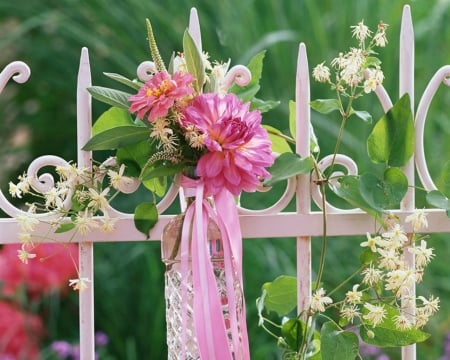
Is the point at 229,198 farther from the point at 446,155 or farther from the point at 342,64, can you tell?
the point at 446,155

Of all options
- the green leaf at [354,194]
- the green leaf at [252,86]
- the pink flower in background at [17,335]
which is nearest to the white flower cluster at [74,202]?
the green leaf at [252,86]

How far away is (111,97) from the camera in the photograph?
140 centimetres

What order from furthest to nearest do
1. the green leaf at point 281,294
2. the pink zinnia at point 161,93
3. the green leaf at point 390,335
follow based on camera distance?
the green leaf at point 281,294 → the green leaf at point 390,335 → the pink zinnia at point 161,93

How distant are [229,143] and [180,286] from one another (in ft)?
0.81

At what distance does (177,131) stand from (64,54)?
1.96m

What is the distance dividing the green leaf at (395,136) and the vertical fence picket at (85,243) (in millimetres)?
441

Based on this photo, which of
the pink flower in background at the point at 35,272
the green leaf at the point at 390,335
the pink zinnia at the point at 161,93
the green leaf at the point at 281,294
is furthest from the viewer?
the pink flower in background at the point at 35,272

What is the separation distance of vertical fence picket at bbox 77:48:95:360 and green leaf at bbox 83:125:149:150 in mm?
61

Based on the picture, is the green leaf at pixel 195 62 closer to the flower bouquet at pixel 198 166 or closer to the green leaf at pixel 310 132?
the flower bouquet at pixel 198 166

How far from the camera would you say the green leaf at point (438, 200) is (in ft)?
4.80

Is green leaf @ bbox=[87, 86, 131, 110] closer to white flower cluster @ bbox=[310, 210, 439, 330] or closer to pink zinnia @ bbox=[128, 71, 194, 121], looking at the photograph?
pink zinnia @ bbox=[128, 71, 194, 121]

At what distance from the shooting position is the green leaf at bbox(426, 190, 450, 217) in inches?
57.6

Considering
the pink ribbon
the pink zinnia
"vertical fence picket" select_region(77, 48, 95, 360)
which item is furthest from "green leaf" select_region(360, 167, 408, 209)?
"vertical fence picket" select_region(77, 48, 95, 360)

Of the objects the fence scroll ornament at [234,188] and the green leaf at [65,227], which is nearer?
the fence scroll ornament at [234,188]
